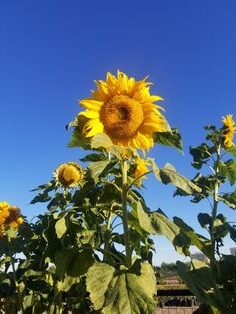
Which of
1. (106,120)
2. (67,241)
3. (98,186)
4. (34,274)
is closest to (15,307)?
(34,274)

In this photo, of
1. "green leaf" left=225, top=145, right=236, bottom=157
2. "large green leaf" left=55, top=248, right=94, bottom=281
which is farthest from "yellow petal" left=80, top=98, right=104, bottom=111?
"green leaf" left=225, top=145, right=236, bottom=157

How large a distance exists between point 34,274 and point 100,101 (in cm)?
200

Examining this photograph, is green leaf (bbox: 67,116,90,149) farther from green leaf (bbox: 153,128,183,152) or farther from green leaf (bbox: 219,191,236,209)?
green leaf (bbox: 219,191,236,209)

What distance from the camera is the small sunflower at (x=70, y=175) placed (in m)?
4.88

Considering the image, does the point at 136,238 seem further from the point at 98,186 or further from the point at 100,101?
the point at 100,101

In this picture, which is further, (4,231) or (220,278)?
(4,231)

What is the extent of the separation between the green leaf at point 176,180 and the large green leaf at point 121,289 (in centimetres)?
55

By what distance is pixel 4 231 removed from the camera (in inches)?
214

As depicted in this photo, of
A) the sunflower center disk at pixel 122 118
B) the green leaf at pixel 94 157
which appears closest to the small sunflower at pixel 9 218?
the green leaf at pixel 94 157

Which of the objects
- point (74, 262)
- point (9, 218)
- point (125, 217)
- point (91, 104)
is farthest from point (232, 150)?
point (74, 262)

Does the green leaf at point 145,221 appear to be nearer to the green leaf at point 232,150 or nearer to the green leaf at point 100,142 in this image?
the green leaf at point 100,142

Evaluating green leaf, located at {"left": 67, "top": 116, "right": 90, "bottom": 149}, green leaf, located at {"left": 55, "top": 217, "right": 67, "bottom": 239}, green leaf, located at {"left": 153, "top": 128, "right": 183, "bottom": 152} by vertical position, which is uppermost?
green leaf, located at {"left": 67, "top": 116, "right": 90, "bottom": 149}

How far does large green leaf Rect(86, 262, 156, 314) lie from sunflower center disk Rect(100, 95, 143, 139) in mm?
981

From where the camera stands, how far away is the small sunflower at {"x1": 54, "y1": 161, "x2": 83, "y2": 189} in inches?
192
